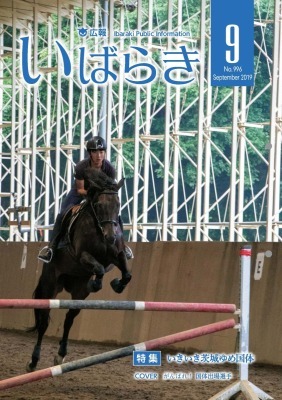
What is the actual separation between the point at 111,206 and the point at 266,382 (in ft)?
7.89

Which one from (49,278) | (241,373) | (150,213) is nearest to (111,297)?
(49,278)

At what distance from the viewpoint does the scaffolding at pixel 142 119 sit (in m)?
25.7

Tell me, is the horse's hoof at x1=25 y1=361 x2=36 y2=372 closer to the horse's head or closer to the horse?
the horse

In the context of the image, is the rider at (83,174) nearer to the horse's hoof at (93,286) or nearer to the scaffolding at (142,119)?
the horse's hoof at (93,286)

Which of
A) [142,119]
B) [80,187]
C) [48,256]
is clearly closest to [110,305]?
[80,187]

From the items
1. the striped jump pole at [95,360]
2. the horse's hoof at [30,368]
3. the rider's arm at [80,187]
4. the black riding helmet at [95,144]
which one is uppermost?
the black riding helmet at [95,144]

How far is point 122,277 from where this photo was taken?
1213 cm

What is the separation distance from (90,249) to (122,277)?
0.50 m

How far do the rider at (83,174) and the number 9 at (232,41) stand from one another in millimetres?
9705

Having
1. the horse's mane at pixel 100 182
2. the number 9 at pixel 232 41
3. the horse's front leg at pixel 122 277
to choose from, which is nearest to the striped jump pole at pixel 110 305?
the horse's front leg at pixel 122 277

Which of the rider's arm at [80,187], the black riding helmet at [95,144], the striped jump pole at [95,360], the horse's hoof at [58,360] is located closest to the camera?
the striped jump pole at [95,360]

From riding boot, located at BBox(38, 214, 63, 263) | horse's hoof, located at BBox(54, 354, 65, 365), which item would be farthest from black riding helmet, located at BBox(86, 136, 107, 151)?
horse's hoof, located at BBox(54, 354, 65, 365)

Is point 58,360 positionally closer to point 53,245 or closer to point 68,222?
point 53,245

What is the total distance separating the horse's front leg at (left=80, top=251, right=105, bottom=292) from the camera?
12.1 metres
